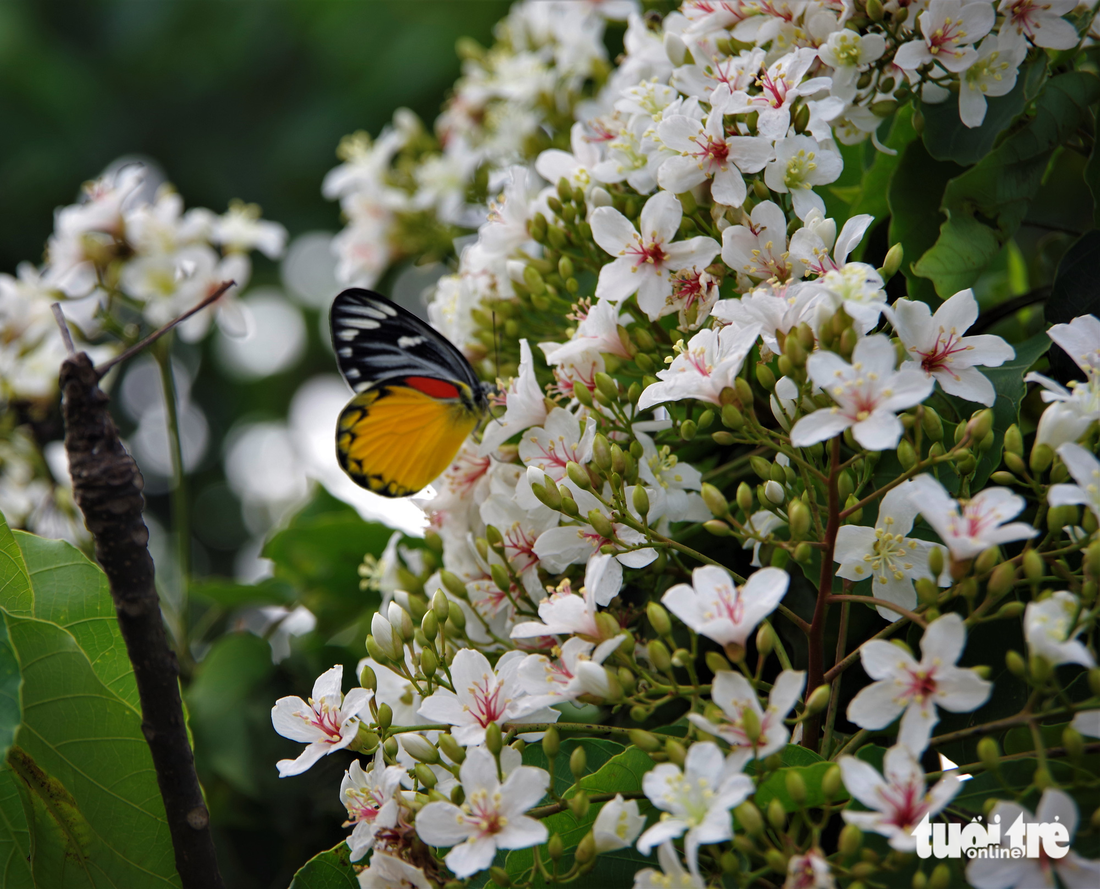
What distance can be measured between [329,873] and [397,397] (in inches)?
33.4

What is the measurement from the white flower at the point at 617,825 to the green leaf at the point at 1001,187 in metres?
0.76

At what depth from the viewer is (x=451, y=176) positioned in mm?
2258

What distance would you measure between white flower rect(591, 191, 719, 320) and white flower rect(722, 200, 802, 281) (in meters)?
0.04

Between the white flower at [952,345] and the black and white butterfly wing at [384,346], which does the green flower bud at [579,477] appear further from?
the black and white butterfly wing at [384,346]

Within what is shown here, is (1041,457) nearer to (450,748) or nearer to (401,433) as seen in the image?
(450,748)

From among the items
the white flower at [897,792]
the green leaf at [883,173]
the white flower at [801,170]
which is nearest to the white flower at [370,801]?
the white flower at [897,792]

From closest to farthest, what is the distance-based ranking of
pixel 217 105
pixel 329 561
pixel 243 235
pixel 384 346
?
pixel 384 346, pixel 329 561, pixel 243 235, pixel 217 105

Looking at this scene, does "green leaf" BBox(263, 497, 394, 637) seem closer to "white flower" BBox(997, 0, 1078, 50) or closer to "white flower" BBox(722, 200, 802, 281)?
"white flower" BBox(722, 200, 802, 281)

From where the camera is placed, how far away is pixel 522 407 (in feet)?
4.00

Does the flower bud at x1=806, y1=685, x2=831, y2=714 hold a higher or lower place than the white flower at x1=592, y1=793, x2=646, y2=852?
higher

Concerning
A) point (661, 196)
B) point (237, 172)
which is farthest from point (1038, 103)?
point (237, 172)

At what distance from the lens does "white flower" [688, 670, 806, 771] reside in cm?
84

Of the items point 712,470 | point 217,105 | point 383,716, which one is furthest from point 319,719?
point 217,105

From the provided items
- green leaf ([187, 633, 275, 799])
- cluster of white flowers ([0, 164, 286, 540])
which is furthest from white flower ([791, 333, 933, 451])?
cluster of white flowers ([0, 164, 286, 540])
